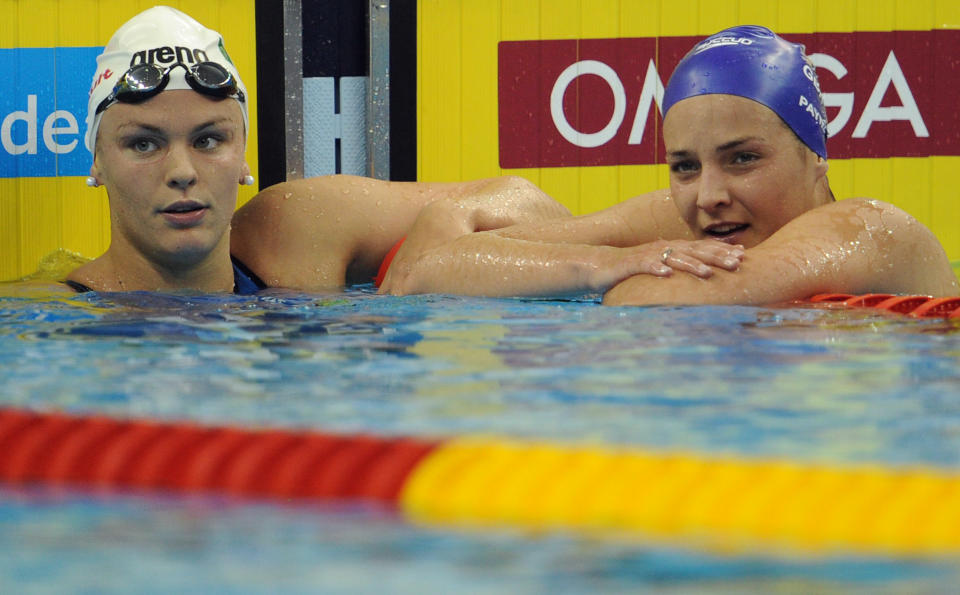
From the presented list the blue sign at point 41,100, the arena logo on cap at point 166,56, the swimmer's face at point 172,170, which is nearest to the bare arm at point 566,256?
the swimmer's face at point 172,170

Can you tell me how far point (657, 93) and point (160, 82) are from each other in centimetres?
212

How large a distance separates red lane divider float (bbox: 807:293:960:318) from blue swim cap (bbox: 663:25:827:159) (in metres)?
0.49

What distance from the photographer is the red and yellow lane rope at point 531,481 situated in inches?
49.8

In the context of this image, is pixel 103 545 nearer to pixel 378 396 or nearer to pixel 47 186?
pixel 378 396

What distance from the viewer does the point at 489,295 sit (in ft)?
10.6

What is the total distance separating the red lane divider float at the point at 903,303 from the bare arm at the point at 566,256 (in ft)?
0.87

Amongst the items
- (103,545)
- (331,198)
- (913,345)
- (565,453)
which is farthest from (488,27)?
(103,545)

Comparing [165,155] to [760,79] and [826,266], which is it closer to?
[760,79]

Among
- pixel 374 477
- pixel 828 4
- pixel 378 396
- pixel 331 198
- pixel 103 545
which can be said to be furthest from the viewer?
pixel 828 4

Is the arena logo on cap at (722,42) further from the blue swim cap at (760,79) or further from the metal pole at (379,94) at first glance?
the metal pole at (379,94)

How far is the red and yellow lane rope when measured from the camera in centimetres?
126

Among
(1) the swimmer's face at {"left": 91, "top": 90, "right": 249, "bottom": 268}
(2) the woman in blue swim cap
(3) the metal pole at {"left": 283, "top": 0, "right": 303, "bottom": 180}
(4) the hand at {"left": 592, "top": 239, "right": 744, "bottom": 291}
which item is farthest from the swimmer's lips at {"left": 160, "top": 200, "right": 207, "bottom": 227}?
(3) the metal pole at {"left": 283, "top": 0, "right": 303, "bottom": 180}

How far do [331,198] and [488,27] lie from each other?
49.0 inches

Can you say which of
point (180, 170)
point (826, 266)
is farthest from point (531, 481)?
point (180, 170)
